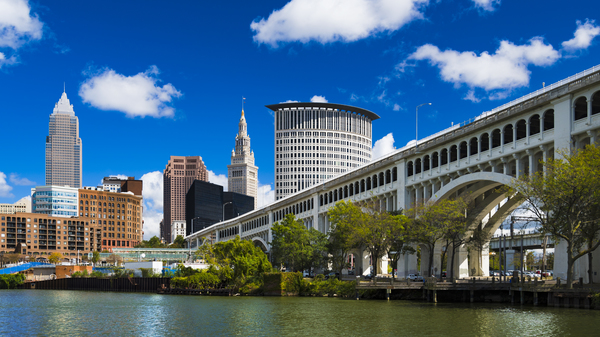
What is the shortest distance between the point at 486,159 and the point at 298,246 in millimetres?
45942

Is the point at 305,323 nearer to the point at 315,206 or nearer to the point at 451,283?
the point at 451,283

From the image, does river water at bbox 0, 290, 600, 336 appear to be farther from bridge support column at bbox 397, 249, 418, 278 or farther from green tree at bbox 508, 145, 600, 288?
bridge support column at bbox 397, 249, 418, 278

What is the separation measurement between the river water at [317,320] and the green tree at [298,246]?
128ft

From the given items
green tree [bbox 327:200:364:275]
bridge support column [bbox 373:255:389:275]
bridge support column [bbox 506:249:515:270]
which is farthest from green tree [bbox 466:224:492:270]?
bridge support column [bbox 373:255:389:275]

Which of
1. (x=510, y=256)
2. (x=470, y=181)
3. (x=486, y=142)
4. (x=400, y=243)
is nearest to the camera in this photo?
(x=470, y=181)

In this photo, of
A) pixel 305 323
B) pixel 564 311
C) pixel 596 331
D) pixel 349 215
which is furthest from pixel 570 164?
pixel 349 215

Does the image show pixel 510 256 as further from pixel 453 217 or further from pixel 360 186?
pixel 453 217

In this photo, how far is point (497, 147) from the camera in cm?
7356

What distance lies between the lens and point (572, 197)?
2175 inches

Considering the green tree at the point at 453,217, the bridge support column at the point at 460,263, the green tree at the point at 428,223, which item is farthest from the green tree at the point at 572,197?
the bridge support column at the point at 460,263

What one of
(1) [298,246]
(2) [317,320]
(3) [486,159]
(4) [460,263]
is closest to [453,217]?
(3) [486,159]

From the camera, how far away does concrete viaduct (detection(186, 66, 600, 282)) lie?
62.5 metres

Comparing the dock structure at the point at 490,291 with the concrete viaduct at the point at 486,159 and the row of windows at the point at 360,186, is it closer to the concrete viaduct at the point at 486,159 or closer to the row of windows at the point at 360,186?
the concrete viaduct at the point at 486,159

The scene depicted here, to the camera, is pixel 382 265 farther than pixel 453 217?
Yes
